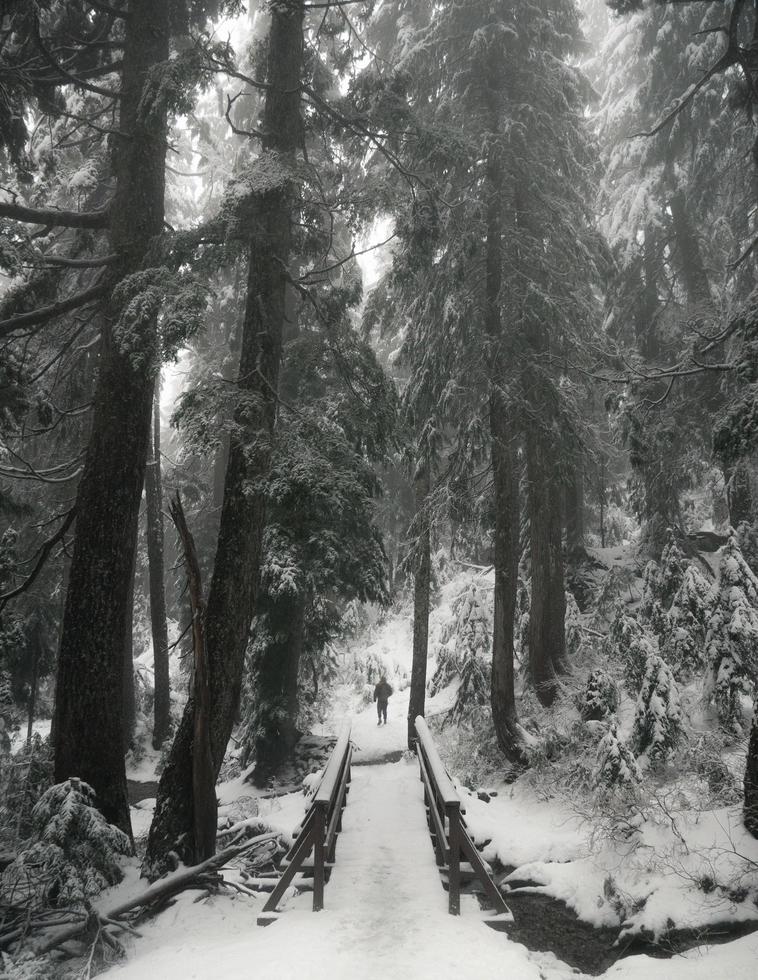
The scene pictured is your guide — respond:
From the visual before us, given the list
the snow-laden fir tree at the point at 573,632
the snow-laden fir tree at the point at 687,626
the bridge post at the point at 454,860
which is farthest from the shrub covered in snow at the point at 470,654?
the bridge post at the point at 454,860

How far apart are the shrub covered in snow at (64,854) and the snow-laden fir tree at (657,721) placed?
21.2 feet

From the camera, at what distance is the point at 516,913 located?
6.01 m

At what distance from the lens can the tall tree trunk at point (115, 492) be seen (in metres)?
6.59

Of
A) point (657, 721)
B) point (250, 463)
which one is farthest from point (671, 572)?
point (250, 463)

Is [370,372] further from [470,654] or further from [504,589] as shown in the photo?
[470,654]

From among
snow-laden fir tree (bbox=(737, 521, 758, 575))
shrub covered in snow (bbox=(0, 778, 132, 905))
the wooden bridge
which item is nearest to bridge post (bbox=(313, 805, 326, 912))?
the wooden bridge

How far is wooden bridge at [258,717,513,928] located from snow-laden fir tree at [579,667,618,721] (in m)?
2.80

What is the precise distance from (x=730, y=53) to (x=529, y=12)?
8011mm

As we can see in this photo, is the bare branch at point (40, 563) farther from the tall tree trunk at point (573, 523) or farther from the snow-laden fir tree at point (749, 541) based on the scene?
the tall tree trunk at point (573, 523)

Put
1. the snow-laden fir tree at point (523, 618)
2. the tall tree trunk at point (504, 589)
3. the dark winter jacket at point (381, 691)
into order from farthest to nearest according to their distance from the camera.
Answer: the dark winter jacket at point (381, 691)
the snow-laden fir tree at point (523, 618)
the tall tree trunk at point (504, 589)

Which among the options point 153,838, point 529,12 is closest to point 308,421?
point 153,838

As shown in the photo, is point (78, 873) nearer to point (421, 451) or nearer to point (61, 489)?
point (421, 451)

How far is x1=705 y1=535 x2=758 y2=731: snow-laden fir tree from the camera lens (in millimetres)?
8203

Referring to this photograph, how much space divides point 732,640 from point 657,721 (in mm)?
1897
